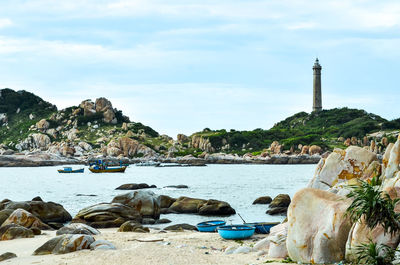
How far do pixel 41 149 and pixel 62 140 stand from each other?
9.18 metres

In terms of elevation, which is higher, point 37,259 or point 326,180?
point 326,180

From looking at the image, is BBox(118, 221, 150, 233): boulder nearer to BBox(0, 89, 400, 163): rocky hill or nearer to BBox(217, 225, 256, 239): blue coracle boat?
BBox(217, 225, 256, 239): blue coracle boat

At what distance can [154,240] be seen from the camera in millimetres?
19984

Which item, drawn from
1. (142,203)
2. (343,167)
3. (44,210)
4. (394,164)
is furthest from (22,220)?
(394,164)

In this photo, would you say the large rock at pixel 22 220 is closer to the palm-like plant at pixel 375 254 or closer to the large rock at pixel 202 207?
the large rock at pixel 202 207

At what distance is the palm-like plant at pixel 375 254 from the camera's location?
11.8m

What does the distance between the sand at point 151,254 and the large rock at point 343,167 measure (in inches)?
213

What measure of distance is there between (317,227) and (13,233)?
14852mm

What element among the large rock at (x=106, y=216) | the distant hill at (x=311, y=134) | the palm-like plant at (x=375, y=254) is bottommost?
the large rock at (x=106, y=216)

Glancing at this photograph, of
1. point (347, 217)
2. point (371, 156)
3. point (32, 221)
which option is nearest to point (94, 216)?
point (32, 221)

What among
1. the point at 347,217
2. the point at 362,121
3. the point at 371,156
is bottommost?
the point at 347,217

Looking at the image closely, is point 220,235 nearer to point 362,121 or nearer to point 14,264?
point 14,264

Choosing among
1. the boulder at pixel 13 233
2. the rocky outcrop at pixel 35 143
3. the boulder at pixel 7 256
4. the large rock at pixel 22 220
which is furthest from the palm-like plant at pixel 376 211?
the rocky outcrop at pixel 35 143

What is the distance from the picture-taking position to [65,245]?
57.5 feet
